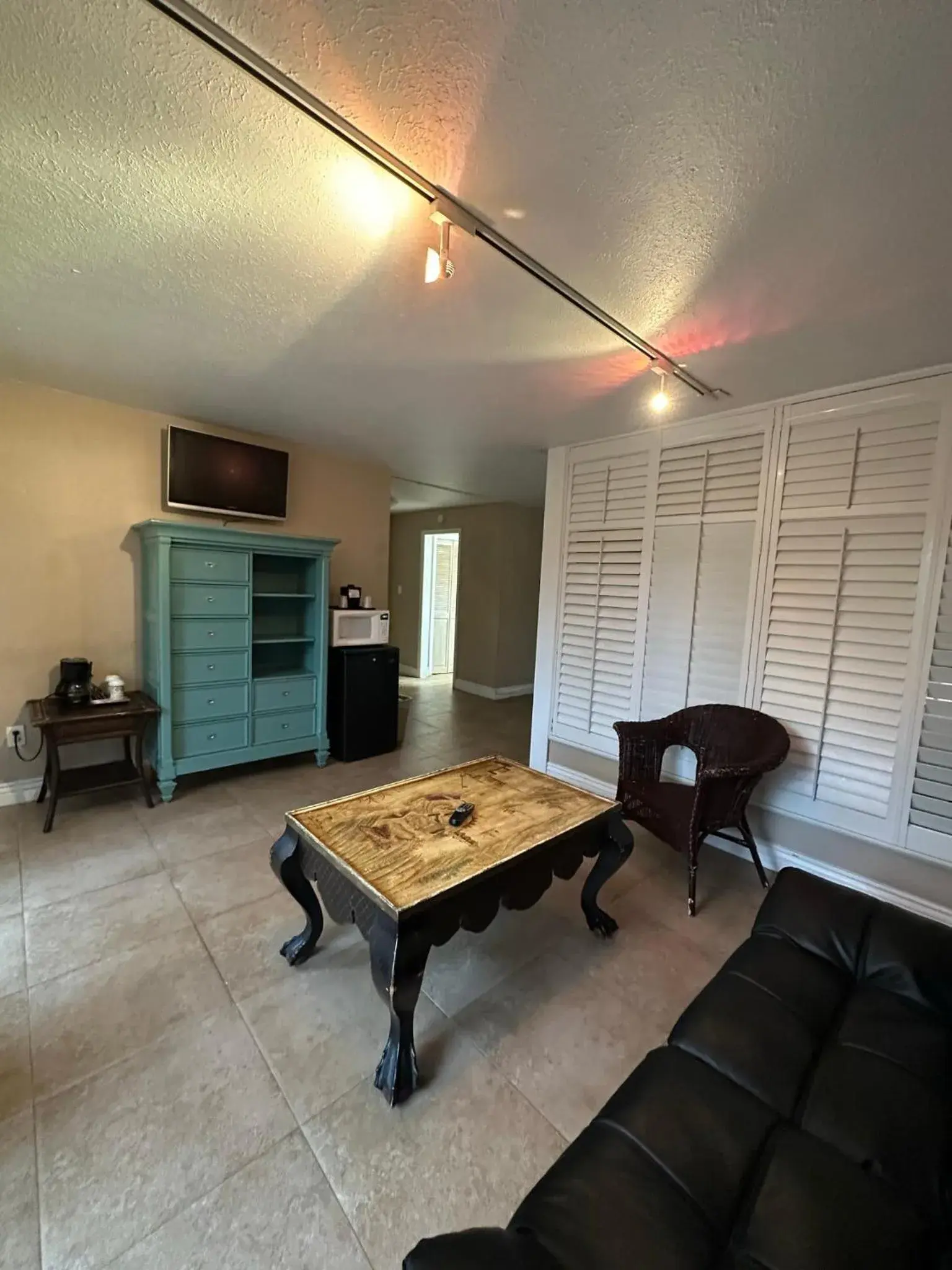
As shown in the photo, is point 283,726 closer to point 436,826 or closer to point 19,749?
point 19,749

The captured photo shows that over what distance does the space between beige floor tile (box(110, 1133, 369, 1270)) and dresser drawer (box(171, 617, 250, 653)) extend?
2.53 m

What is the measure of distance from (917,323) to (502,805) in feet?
7.45

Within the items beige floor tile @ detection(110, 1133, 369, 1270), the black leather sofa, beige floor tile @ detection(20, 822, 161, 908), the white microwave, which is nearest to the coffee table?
beige floor tile @ detection(110, 1133, 369, 1270)

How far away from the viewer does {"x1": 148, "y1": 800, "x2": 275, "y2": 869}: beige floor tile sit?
250 cm

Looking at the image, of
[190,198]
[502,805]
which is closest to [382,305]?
[190,198]

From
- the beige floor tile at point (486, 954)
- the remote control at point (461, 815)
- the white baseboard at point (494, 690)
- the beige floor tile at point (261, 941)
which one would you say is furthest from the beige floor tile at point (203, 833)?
the white baseboard at point (494, 690)

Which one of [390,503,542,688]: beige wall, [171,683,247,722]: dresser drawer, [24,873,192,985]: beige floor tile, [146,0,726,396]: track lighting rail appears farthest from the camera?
[390,503,542,688]: beige wall

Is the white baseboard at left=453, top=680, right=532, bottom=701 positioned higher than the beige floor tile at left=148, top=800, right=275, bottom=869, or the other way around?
the white baseboard at left=453, top=680, right=532, bottom=701

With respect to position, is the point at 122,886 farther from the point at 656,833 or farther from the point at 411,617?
the point at 411,617

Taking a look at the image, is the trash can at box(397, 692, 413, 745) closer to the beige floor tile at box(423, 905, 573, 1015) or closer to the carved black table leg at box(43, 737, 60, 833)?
the carved black table leg at box(43, 737, 60, 833)

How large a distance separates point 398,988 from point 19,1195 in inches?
34.3

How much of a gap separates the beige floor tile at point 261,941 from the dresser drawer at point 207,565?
1882mm

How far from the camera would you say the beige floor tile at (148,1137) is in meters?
1.06

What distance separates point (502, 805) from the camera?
6.30 ft
